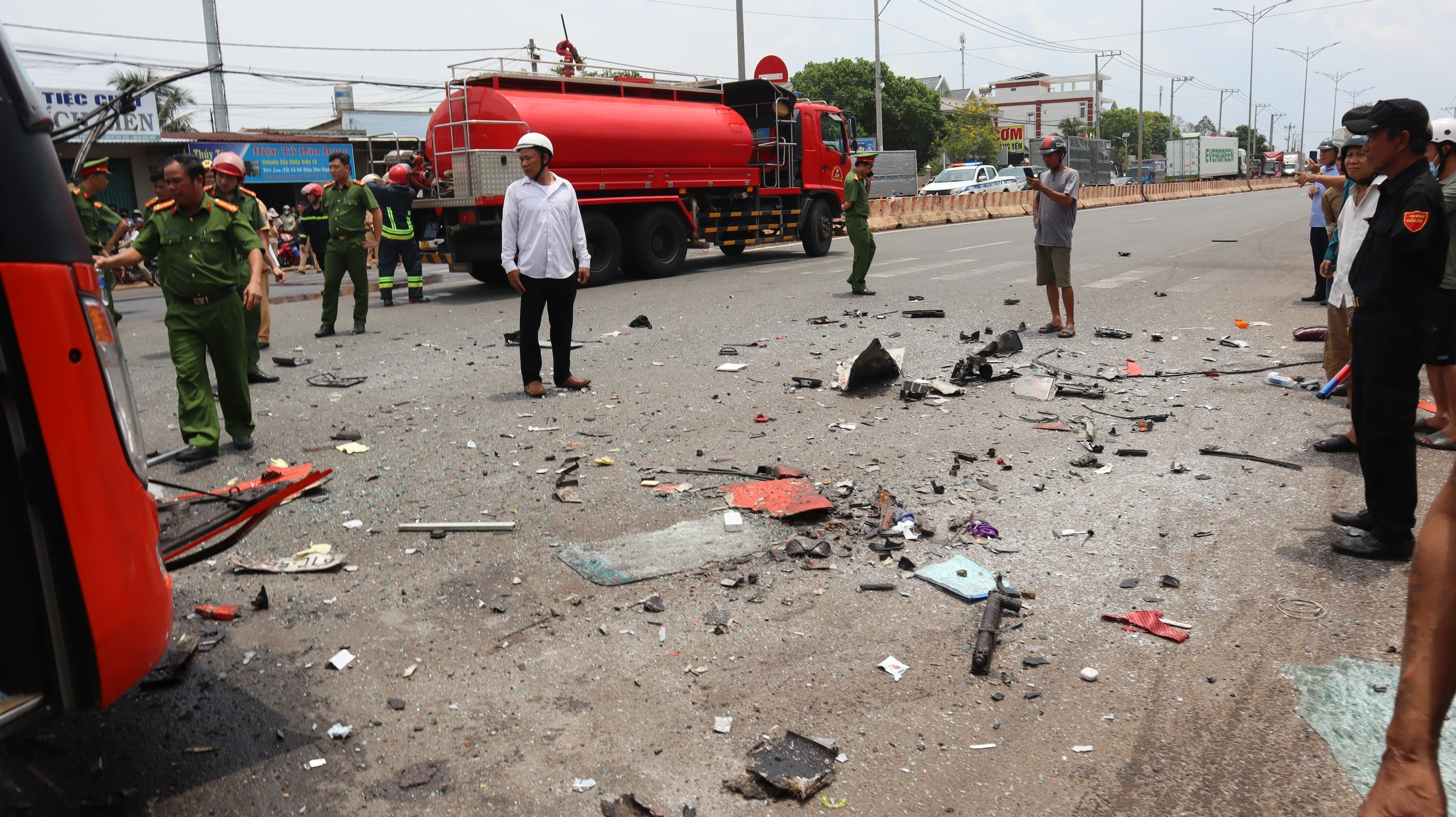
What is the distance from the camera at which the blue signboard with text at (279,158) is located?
98.6ft

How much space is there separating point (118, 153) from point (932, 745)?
3271 cm

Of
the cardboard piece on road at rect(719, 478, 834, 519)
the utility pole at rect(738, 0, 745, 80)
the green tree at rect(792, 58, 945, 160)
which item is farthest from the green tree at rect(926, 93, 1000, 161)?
the cardboard piece on road at rect(719, 478, 834, 519)

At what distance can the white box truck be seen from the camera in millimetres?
65312

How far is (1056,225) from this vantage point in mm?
9523

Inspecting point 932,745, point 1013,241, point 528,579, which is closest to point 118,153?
point 1013,241

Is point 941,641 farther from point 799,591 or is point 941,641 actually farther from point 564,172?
point 564,172

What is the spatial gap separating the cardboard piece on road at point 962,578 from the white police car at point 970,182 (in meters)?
35.8

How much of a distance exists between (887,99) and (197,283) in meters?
73.0

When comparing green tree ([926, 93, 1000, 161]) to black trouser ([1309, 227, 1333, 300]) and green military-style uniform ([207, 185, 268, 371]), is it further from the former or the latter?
green military-style uniform ([207, 185, 268, 371])

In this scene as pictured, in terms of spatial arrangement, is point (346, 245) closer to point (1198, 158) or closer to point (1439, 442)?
point (1439, 442)

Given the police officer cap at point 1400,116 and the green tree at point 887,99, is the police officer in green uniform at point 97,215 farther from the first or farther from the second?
the green tree at point 887,99

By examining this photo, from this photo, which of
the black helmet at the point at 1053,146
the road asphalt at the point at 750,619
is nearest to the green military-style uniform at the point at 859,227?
the black helmet at the point at 1053,146

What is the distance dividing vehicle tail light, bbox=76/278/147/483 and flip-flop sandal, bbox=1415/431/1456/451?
6211mm

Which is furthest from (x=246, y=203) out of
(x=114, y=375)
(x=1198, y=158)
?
(x=1198, y=158)
